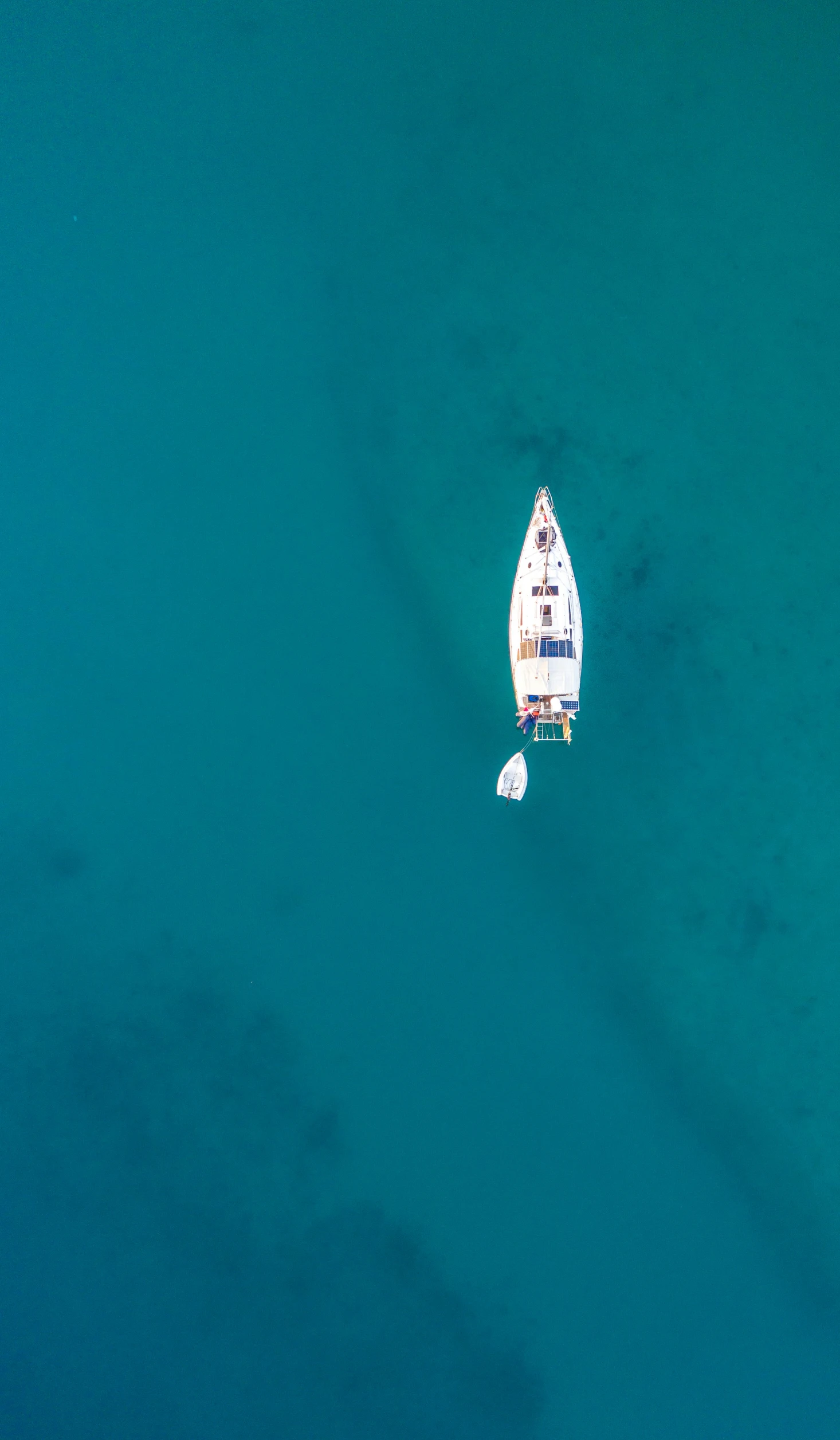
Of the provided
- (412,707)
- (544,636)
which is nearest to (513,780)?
(412,707)

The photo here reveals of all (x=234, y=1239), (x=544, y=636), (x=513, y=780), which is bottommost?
(x=234, y=1239)

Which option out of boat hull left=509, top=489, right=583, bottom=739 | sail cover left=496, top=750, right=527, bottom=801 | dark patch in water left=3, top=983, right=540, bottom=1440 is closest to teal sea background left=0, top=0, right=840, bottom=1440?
dark patch in water left=3, top=983, right=540, bottom=1440

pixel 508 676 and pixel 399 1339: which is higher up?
pixel 508 676

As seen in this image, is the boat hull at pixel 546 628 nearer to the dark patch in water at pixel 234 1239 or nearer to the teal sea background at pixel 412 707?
the teal sea background at pixel 412 707

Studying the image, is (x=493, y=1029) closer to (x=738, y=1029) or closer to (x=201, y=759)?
(x=738, y=1029)

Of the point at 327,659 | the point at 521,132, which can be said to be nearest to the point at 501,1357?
the point at 327,659

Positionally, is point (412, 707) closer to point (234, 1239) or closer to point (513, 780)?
point (513, 780)

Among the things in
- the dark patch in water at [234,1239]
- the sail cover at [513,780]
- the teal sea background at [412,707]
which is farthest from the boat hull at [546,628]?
the dark patch in water at [234,1239]
